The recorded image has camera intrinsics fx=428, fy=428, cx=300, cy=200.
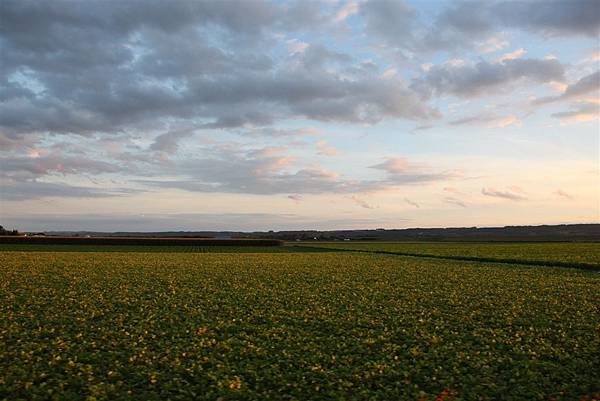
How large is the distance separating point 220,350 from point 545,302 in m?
17.4

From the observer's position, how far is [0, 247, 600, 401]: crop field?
34.2ft

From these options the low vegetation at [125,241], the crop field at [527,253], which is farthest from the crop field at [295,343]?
the low vegetation at [125,241]

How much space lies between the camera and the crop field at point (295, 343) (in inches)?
410

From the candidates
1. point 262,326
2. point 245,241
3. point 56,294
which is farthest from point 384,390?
point 245,241

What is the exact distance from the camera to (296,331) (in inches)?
608

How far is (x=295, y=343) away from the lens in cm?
1392

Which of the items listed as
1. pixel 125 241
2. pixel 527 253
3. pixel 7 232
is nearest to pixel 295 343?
pixel 527 253

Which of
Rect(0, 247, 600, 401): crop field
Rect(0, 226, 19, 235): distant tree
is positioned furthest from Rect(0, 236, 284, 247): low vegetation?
Rect(0, 247, 600, 401): crop field

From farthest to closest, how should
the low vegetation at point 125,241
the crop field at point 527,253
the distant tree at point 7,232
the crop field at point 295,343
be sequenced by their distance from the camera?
1. the distant tree at point 7,232
2. the low vegetation at point 125,241
3. the crop field at point 527,253
4. the crop field at point 295,343

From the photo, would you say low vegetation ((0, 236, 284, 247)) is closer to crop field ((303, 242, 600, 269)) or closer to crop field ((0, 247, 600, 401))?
crop field ((303, 242, 600, 269))

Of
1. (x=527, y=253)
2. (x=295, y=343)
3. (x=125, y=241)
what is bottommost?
(x=527, y=253)

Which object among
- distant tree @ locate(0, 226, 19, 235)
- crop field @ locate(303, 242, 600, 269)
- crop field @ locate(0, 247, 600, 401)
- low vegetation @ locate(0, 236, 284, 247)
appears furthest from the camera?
distant tree @ locate(0, 226, 19, 235)

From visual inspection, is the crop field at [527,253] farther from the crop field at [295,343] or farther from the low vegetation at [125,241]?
the low vegetation at [125,241]

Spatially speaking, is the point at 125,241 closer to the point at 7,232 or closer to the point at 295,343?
the point at 7,232
